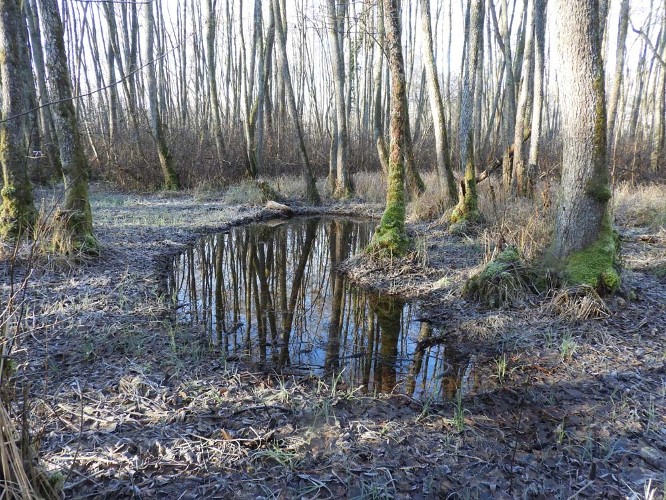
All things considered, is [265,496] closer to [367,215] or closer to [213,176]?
[367,215]

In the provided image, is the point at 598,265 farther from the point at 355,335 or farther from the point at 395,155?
the point at 395,155

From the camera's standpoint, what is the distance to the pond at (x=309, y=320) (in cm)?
397

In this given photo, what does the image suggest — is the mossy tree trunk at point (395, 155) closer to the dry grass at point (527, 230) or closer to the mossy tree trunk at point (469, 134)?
the dry grass at point (527, 230)

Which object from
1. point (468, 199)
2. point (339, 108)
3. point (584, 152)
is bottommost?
point (468, 199)

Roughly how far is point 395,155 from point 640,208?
19.2 ft

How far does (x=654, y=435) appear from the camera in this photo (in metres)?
2.79

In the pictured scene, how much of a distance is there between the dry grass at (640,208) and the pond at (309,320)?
17.9 feet

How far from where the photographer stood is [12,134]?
5590 millimetres

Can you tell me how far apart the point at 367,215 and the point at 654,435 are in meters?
9.84

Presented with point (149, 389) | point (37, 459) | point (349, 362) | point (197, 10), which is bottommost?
point (349, 362)

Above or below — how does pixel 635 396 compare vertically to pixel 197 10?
below

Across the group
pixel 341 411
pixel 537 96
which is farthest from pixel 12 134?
pixel 537 96

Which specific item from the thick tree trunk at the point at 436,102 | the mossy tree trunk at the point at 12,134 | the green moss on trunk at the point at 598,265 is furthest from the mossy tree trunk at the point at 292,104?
the green moss on trunk at the point at 598,265

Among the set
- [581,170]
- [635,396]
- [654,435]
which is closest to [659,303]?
[581,170]
